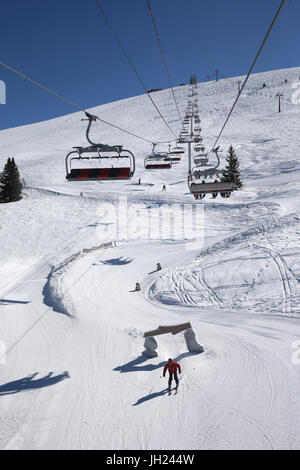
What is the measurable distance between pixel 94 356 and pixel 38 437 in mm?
3913

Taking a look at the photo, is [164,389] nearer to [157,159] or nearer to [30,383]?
[30,383]

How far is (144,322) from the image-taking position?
47.6ft

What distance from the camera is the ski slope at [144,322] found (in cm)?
748

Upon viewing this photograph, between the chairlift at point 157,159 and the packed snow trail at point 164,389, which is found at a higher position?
the chairlift at point 157,159

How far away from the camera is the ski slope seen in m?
7.48

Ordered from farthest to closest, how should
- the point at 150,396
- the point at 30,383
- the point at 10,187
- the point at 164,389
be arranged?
the point at 10,187, the point at 30,383, the point at 164,389, the point at 150,396

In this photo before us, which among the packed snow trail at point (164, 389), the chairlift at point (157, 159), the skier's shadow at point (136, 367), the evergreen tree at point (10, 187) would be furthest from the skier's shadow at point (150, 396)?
the evergreen tree at point (10, 187)

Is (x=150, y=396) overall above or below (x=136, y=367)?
below

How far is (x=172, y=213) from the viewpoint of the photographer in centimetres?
3678

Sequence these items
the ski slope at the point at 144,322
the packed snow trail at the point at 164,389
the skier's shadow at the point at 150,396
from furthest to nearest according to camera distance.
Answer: the skier's shadow at the point at 150,396 → the ski slope at the point at 144,322 → the packed snow trail at the point at 164,389

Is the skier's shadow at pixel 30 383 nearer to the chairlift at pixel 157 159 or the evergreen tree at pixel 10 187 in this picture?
the chairlift at pixel 157 159

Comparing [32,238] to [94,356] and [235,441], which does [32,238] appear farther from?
[235,441]

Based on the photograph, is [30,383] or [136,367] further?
[136,367]

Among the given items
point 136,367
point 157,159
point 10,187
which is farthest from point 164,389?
point 10,187
